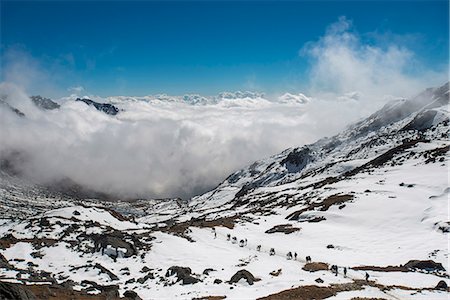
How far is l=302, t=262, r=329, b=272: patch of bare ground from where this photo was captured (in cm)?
4803

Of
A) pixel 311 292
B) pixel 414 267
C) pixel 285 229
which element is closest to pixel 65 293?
pixel 311 292

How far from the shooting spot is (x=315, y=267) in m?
50.0

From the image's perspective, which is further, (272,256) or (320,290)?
(272,256)

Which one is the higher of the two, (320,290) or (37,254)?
(37,254)

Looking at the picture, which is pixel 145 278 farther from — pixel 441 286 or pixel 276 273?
pixel 441 286

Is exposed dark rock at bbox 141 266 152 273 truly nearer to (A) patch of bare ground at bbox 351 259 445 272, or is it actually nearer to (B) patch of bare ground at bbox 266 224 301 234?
(A) patch of bare ground at bbox 351 259 445 272

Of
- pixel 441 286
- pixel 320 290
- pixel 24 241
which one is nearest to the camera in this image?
pixel 320 290

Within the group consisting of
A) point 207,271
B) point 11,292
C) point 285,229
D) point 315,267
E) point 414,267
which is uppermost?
point 285,229

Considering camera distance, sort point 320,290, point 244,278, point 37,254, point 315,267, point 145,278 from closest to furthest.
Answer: point 320,290 → point 244,278 → point 145,278 → point 315,267 → point 37,254

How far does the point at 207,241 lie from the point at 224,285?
32.9 meters

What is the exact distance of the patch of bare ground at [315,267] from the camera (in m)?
48.0

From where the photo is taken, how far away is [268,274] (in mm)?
46375

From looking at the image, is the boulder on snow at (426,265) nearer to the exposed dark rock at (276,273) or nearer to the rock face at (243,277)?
the exposed dark rock at (276,273)

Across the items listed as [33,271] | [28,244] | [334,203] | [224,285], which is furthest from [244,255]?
[334,203]
